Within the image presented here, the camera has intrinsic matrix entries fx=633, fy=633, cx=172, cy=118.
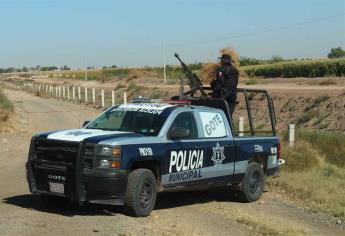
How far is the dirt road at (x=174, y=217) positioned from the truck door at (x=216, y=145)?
0.60m

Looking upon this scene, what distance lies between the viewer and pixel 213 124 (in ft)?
34.2

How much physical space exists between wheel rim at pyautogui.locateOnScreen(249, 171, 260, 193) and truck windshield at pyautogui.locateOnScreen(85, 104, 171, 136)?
2.54 m

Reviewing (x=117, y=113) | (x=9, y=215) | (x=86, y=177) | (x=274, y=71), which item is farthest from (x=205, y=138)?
(x=274, y=71)

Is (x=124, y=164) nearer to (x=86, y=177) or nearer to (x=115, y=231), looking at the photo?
(x=86, y=177)

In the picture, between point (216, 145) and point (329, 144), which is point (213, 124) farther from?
point (329, 144)

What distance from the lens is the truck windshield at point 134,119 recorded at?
9.38 meters

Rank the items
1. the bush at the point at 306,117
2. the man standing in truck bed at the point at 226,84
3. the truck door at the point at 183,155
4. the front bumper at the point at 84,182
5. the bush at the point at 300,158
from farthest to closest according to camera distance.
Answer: the bush at the point at 306,117
the bush at the point at 300,158
the man standing in truck bed at the point at 226,84
the truck door at the point at 183,155
the front bumper at the point at 84,182

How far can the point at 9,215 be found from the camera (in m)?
8.59

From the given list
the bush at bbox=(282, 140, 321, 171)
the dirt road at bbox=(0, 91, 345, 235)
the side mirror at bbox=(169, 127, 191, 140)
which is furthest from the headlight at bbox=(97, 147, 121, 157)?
the bush at bbox=(282, 140, 321, 171)

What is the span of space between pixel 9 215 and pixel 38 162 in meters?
0.81

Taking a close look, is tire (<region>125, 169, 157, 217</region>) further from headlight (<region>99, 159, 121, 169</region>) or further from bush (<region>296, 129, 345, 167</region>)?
bush (<region>296, 129, 345, 167</region>)

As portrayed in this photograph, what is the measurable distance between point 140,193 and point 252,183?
329 centimetres

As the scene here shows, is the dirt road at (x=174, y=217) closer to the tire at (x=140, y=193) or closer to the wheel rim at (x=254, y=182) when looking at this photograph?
the tire at (x=140, y=193)

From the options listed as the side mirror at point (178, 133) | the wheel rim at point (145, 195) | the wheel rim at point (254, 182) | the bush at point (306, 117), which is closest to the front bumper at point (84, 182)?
the wheel rim at point (145, 195)
